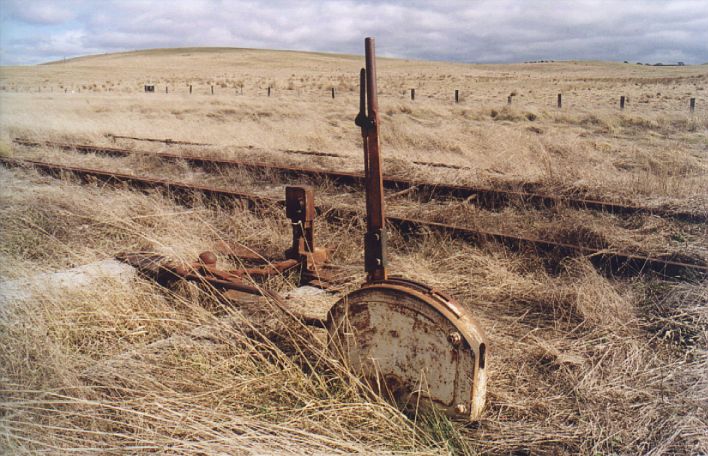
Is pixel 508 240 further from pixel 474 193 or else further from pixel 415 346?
pixel 415 346

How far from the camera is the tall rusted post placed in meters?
2.88

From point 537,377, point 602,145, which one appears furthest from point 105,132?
point 537,377

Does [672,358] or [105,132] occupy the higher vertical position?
[105,132]

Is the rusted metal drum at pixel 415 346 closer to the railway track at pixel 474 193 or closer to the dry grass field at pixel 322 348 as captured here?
the dry grass field at pixel 322 348

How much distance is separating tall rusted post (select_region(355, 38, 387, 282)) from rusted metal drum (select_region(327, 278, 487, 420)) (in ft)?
0.48

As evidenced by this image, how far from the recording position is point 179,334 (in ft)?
12.0

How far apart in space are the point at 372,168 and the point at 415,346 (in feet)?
2.86

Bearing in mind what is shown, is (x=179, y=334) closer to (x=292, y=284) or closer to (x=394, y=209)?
(x=292, y=284)

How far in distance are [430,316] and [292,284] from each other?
2186 millimetres

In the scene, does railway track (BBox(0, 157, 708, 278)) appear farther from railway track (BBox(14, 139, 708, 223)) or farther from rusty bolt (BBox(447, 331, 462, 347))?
rusty bolt (BBox(447, 331, 462, 347))

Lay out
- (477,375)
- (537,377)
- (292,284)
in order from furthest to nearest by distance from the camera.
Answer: (292,284)
(537,377)
(477,375)

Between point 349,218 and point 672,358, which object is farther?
point 349,218

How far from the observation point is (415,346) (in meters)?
2.68

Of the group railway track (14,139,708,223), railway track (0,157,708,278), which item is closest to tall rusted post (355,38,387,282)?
railway track (0,157,708,278)
